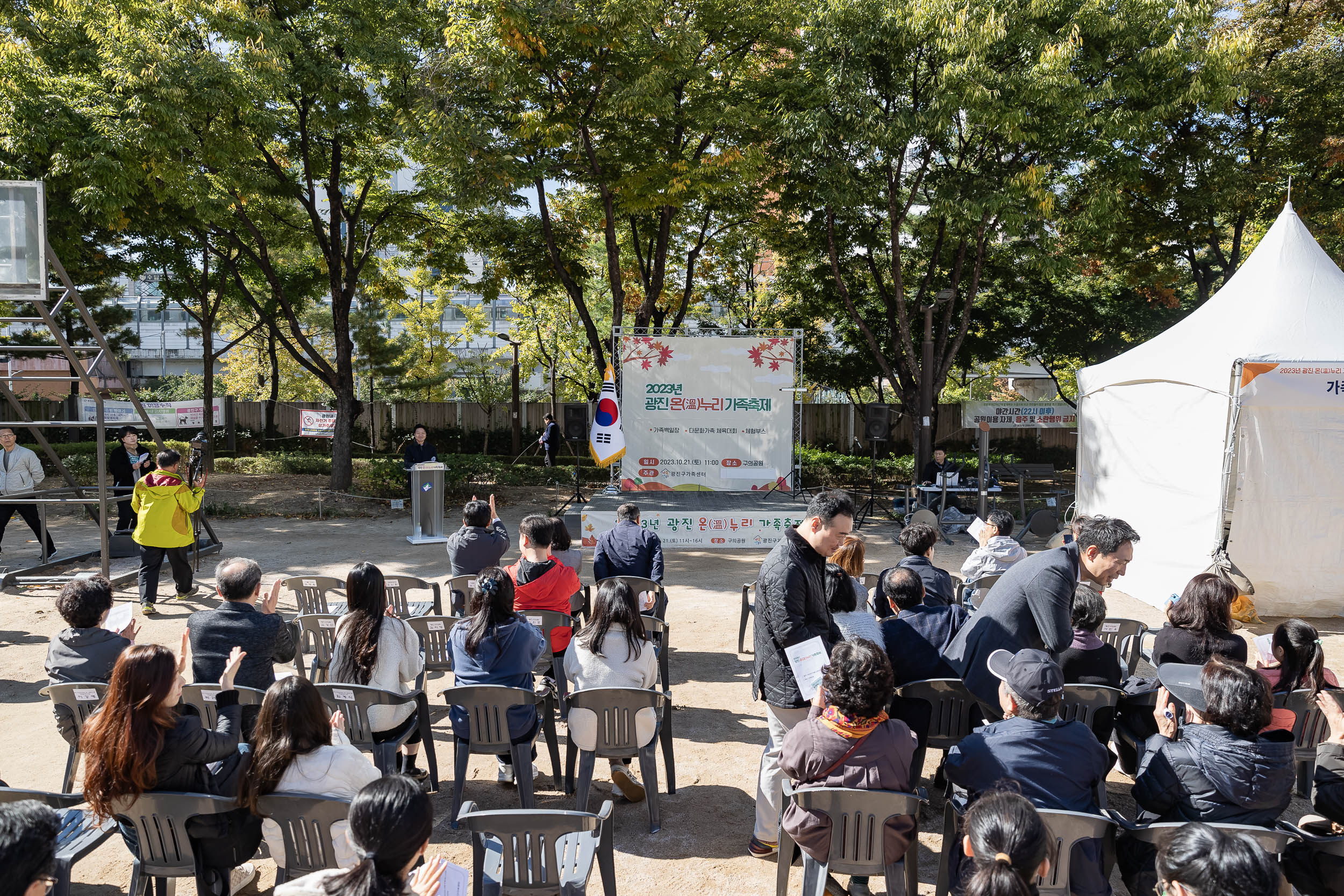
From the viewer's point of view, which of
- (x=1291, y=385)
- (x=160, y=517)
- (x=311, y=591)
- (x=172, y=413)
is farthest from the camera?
(x=172, y=413)

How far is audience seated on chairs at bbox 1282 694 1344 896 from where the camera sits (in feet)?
8.36

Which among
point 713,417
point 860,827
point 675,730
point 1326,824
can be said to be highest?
point 713,417

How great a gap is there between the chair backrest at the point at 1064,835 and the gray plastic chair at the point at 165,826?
8.61 ft

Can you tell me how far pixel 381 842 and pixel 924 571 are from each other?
3.46 metres

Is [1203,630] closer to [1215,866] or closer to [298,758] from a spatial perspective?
[1215,866]

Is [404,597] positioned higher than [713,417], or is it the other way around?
[713,417]

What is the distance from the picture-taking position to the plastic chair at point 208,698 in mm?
3439

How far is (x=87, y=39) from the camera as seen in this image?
38.6ft

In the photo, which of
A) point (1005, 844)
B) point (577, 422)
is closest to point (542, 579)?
point (1005, 844)

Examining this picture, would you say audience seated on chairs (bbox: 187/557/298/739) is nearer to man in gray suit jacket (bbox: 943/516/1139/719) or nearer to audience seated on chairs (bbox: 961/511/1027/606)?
man in gray suit jacket (bbox: 943/516/1139/719)

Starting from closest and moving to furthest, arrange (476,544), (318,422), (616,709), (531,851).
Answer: (531,851) < (616,709) < (476,544) < (318,422)

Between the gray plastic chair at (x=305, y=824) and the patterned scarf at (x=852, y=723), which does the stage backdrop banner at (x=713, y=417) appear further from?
the gray plastic chair at (x=305, y=824)

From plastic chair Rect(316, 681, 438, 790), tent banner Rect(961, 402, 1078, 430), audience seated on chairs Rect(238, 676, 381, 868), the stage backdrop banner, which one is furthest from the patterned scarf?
tent banner Rect(961, 402, 1078, 430)

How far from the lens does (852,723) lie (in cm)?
280
